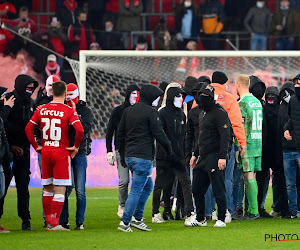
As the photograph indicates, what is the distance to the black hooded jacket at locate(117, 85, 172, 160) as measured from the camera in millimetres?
10898

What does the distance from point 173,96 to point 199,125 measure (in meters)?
0.78

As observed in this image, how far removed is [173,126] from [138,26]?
45.3ft

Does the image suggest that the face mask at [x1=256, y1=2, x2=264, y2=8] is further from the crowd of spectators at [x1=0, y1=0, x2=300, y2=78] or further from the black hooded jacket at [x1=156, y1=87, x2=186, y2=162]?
the black hooded jacket at [x1=156, y1=87, x2=186, y2=162]

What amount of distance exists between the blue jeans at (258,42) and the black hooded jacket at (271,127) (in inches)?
478

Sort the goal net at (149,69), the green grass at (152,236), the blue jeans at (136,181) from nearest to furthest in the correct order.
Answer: the green grass at (152,236)
the blue jeans at (136,181)
the goal net at (149,69)

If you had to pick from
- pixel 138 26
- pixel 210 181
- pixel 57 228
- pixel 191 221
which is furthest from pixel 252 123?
pixel 138 26

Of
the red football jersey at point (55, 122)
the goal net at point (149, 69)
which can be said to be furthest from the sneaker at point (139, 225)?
the goal net at point (149, 69)

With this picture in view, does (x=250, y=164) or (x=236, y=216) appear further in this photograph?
(x=236, y=216)

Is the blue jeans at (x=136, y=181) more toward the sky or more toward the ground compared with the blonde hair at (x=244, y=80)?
more toward the ground

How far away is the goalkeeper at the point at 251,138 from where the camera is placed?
1273 centimetres

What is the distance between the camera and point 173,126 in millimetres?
12273

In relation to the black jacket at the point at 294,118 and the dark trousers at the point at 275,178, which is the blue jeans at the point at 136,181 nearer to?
the black jacket at the point at 294,118

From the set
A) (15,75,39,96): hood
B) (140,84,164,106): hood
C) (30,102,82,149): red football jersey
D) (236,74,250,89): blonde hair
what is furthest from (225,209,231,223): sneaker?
(15,75,39,96): hood

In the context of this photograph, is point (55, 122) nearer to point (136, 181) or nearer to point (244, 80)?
point (136, 181)
